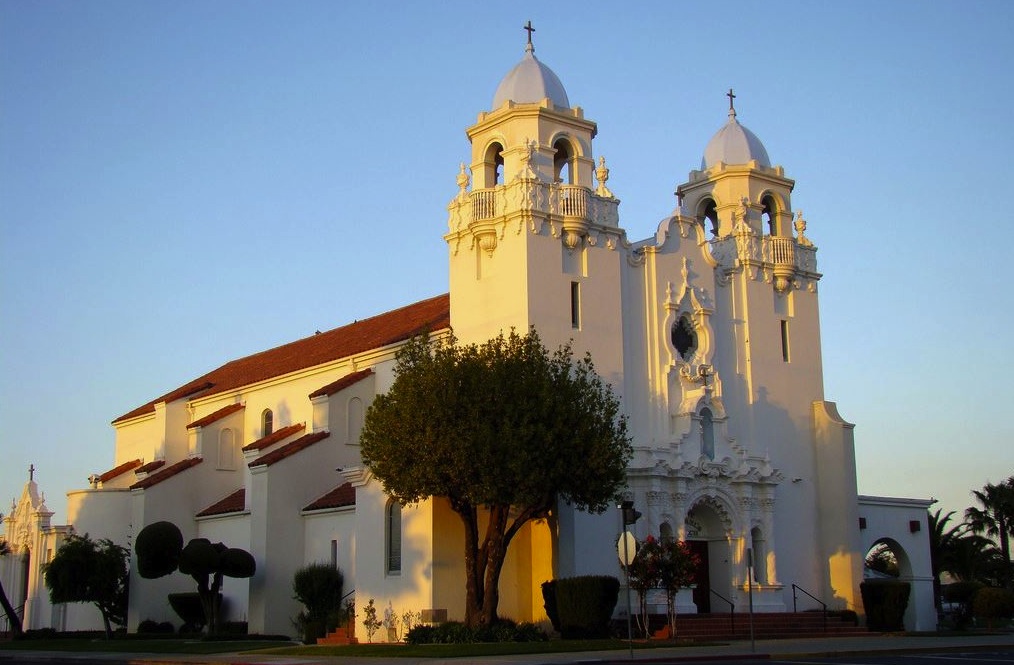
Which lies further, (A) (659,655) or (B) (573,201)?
(B) (573,201)

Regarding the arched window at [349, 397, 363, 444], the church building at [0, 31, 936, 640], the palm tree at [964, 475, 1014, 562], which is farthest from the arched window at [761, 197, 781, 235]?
the palm tree at [964, 475, 1014, 562]

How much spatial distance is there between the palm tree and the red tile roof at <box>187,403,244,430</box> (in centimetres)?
4445

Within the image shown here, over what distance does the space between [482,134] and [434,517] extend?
13.1 metres

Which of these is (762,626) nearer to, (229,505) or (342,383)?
(342,383)

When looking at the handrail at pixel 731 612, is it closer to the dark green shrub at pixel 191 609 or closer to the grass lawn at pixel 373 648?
the grass lawn at pixel 373 648

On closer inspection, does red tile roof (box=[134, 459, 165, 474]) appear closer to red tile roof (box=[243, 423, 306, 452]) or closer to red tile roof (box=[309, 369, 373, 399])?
red tile roof (box=[243, 423, 306, 452])

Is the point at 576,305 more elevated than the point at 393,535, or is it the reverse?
the point at 576,305

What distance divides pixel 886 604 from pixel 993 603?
8128mm

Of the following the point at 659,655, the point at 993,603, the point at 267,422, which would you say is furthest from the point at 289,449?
the point at 993,603

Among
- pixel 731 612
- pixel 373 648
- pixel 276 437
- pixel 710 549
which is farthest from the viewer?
pixel 276 437

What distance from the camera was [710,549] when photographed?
40.4m

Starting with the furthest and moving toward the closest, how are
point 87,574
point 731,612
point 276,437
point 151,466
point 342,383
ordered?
point 151,466 < point 276,437 < point 87,574 < point 342,383 < point 731,612

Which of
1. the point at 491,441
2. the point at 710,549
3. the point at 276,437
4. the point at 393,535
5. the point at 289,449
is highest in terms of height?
the point at 276,437

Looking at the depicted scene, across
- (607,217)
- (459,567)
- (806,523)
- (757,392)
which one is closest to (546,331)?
(607,217)
